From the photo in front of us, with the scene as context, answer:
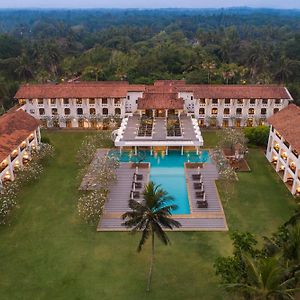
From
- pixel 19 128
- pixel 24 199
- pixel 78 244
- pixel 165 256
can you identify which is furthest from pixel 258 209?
pixel 19 128

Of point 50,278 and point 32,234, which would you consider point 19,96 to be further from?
point 50,278

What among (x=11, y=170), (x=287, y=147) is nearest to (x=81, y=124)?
(x=11, y=170)

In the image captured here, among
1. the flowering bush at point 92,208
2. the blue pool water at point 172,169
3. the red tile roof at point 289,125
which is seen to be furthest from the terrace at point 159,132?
the flowering bush at point 92,208

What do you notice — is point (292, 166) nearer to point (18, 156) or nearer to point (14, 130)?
point (18, 156)

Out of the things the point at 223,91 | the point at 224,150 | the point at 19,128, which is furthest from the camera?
the point at 223,91

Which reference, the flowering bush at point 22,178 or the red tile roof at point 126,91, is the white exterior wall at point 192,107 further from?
the flowering bush at point 22,178

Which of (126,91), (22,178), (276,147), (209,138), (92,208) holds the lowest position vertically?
(209,138)

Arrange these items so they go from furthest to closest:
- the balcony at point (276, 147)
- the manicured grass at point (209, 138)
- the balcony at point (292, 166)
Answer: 1. the manicured grass at point (209, 138)
2. the balcony at point (276, 147)
3. the balcony at point (292, 166)
